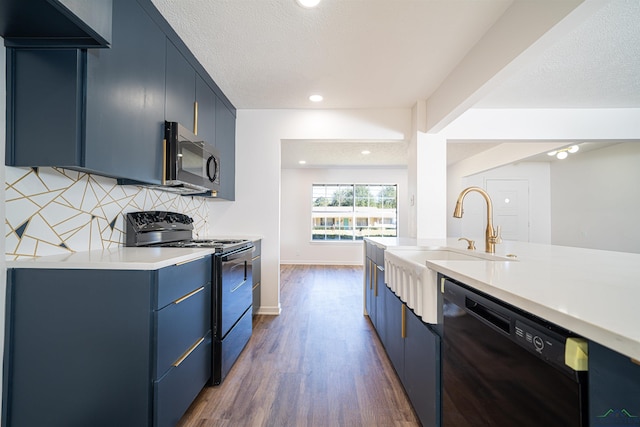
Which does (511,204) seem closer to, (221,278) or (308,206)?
(308,206)

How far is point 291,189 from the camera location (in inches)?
263

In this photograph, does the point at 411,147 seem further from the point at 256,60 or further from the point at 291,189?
the point at 291,189

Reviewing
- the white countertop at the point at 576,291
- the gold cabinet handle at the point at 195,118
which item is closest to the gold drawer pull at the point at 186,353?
the white countertop at the point at 576,291

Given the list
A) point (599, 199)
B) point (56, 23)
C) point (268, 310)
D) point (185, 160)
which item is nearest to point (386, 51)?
point (185, 160)

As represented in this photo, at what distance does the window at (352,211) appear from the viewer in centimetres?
673

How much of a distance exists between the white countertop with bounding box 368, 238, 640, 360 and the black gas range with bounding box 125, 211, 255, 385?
131cm

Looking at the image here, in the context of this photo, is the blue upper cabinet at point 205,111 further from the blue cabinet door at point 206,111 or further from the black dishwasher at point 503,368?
the black dishwasher at point 503,368

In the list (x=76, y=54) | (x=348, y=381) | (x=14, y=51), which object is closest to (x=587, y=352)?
(x=348, y=381)

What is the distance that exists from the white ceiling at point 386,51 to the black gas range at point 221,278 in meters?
1.34

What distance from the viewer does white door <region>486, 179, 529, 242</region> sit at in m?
6.32

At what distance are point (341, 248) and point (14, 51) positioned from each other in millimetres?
5958

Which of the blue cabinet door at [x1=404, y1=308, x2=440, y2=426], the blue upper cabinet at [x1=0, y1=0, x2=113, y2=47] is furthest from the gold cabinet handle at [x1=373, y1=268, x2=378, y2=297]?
the blue upper cabinet at [x1=0, y1=0, x2=113, y2=47]

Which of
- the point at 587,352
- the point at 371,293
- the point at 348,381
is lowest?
the point at 348,381

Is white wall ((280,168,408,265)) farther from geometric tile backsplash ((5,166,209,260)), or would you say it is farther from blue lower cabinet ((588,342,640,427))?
blue lower cabinet ((588,342,640,427))
